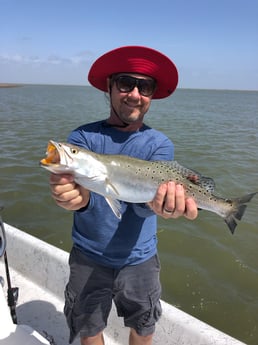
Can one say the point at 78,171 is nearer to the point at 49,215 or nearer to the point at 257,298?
the point at 257,298

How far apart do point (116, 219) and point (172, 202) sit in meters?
0.64

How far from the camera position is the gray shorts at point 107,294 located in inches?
123

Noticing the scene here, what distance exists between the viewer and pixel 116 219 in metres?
3.08

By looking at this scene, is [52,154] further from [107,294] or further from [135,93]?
[107,294]

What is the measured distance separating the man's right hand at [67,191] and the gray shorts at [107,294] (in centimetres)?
66

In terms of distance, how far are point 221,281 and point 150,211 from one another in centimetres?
448

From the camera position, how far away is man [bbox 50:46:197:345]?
10.1 ft

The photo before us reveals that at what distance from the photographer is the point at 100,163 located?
2.81 metres

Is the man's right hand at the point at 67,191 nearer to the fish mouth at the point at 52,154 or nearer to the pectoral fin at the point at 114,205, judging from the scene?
the fish mouth at the point at 52,154

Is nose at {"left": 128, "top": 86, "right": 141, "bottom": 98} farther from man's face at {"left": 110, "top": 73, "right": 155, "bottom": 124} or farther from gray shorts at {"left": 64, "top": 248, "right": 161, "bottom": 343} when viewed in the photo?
gray shorts at {"left": 64, "top": 248, "right": 161, "bottom": 343}

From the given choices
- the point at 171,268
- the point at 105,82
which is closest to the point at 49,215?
the point at 171,268

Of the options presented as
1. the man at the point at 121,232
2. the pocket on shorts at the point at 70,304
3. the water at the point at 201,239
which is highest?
the man at the point at 121,232

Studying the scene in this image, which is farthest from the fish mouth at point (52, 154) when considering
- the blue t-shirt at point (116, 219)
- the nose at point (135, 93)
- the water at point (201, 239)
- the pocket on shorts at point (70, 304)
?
the water at point (201, 239)

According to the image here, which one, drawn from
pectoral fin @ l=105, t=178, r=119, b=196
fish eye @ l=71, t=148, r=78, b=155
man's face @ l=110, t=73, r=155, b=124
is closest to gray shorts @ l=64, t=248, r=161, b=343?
pectoral fin @ l=105, t=178, r=119, b=196
